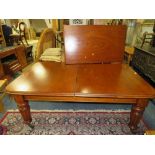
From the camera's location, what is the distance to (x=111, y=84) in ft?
3.82

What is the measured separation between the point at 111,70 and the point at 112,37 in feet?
1.63

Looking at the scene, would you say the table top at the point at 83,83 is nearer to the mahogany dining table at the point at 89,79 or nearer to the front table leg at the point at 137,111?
the mahogany dining table at the point at 89,79

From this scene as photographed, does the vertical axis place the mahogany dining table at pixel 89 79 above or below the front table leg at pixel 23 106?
above

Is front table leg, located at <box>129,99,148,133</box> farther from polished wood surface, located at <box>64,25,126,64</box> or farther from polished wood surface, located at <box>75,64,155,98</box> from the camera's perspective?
polished wood surface, located at <box>64,25,126,64</box>

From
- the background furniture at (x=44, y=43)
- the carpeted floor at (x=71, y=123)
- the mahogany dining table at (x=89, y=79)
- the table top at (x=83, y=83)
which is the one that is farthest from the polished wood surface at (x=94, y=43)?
the carpeted floor at (x=71, y=123)

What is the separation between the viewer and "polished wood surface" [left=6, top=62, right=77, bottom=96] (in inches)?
42.1

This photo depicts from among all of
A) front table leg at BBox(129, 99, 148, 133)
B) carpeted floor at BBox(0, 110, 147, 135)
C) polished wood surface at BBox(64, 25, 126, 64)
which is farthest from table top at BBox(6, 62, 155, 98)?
carpeted floor at BBox(0, 110, 147, 135)

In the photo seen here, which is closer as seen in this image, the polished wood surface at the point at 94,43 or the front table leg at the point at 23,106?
the front table leg at the point at 23,106

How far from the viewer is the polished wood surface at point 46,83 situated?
1.07m

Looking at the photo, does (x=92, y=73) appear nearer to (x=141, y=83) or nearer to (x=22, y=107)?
(x=141, y=83)

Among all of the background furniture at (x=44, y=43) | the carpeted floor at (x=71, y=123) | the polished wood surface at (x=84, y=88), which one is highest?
the background furniture at (x=44, y=43)

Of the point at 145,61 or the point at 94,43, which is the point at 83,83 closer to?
the point at 94,43
